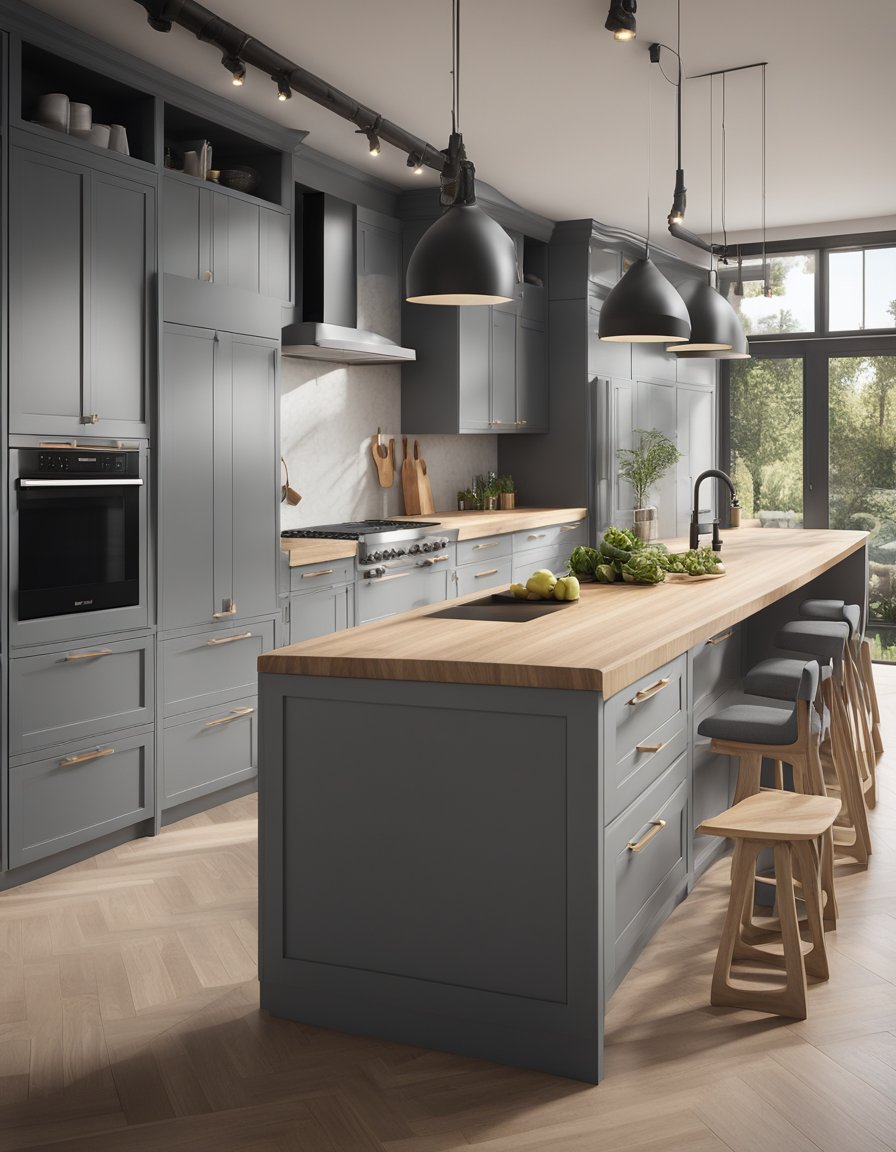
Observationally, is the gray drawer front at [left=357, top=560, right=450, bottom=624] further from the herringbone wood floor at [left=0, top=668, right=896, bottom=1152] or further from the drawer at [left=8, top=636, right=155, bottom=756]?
the herringbone wood floor at [left=0, top=668, right=896, bottom=1152]

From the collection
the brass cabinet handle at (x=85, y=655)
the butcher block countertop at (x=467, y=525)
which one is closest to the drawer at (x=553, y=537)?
the butcher block countertop at (x=467, y=525)

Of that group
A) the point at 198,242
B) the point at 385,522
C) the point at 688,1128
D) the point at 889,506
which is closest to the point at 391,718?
the point at 688,1128

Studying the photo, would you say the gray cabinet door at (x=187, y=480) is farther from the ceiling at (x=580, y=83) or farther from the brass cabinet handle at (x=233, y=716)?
the ceiling at (x=580, y=83)

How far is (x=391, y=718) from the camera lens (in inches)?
108


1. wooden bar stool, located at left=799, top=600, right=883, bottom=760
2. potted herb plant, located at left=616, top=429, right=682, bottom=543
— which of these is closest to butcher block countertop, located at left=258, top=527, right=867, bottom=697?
wooden bar stool, located at left=799, top=600, right=883, bottom=760

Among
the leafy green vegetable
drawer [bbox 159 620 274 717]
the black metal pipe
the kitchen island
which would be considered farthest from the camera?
drawer [bbox 159 620 274 717]

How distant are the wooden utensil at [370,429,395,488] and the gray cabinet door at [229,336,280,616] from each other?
1643 mm

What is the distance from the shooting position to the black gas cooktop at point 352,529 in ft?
18.3

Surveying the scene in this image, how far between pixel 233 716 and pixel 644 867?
2.35m

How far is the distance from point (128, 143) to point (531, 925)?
3.43 meters

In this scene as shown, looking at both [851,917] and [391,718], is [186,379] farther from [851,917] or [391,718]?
[851,917]

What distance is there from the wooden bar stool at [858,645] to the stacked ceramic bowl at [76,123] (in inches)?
139

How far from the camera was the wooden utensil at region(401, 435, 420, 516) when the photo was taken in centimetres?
701

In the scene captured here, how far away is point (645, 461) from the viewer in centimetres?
798
